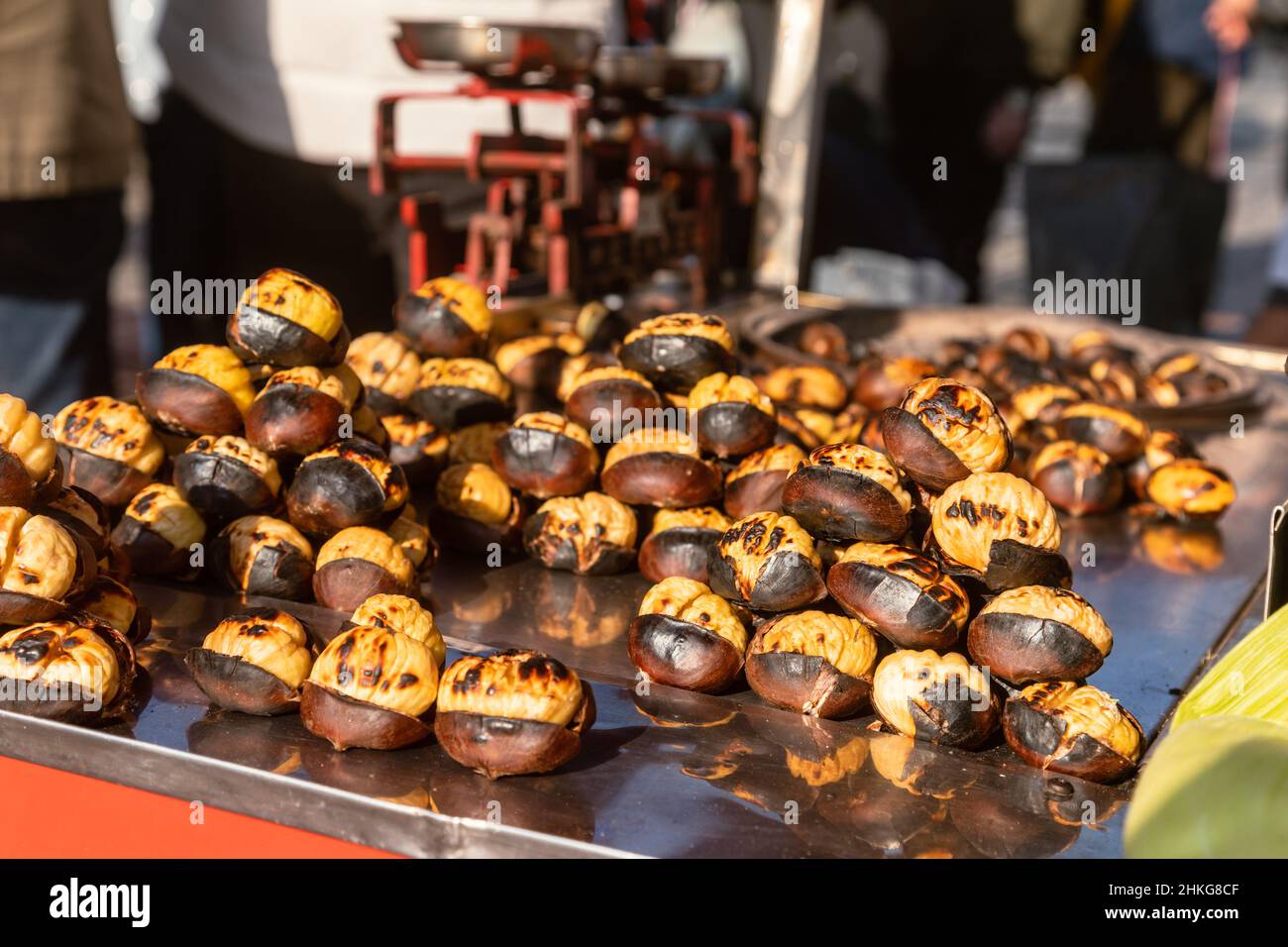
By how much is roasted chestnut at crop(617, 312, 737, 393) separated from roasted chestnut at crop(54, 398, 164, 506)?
0.70 meters

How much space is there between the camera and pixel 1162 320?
607 cm

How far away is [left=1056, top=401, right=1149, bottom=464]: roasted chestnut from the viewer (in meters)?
2.24

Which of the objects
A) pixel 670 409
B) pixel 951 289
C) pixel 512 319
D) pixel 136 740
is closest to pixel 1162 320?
pixel 951 289

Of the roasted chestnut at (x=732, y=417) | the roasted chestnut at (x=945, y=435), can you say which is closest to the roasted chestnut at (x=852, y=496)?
the roasted chestnut at (x=945, y=435)

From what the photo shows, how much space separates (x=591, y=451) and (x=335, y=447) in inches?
15.5

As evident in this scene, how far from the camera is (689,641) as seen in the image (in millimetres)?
1417

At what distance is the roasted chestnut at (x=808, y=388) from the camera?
2416 millimetres

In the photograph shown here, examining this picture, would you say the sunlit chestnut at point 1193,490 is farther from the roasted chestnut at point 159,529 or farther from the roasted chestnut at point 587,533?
the roasted chestnut at point 159,529

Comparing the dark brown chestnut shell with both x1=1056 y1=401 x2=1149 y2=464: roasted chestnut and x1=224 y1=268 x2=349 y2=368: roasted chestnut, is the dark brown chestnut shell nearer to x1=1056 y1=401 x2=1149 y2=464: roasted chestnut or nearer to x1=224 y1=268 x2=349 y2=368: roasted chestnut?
x1=224 y1=268 x2=349 y2=368: roasted chestnut

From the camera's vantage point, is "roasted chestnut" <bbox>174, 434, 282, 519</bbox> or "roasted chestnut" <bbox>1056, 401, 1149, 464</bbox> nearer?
"roasted chestnut" <bbox>174, 434, 282, 519</bbox>

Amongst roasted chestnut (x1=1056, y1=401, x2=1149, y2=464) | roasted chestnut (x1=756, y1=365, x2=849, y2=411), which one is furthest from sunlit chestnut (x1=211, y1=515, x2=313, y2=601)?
roasted chestnut (x1=1056, y1=401, x2=1149, y2=464)

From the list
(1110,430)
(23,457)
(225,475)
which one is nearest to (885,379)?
(1110,430)

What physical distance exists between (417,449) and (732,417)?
507 millimetres

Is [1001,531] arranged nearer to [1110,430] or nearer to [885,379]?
[1110,430]
